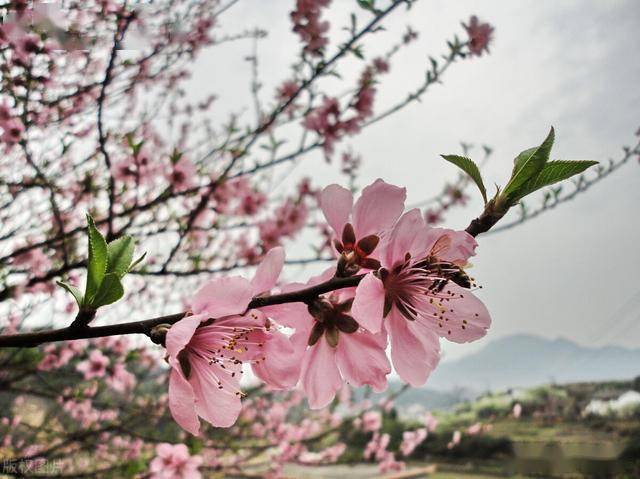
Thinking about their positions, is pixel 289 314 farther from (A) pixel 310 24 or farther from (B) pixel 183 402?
(A) pixel 310 24

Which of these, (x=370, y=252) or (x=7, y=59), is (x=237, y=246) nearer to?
(x=7, y=59)

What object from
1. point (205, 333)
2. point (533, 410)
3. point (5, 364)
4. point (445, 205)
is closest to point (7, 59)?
point (5, 364)

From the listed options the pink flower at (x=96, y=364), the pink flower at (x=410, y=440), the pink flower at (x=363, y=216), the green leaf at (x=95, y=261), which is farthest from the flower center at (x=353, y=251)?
the pink flower at (x=410, y=440)

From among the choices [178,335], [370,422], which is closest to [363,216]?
[178,335]

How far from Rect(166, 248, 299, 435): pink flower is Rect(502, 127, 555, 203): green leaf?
0.23 meters

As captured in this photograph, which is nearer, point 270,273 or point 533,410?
point 270,273

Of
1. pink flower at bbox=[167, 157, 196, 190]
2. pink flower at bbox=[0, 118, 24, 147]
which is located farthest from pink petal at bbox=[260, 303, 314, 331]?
pink flower at bbox=[0, 118, 24, 147]

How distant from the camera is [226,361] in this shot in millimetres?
488

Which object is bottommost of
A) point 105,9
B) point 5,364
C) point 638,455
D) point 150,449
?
point 638,455

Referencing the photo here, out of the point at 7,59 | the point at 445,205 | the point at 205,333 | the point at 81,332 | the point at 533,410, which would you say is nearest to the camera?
the point at 81,332

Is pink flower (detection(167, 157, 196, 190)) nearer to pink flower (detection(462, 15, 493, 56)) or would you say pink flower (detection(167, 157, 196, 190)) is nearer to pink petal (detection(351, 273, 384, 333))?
pink flower (detection(462, 15, 493, 56))

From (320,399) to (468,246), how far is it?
233 mm

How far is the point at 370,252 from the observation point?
468 millimetres

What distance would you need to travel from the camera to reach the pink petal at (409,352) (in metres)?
0.47
